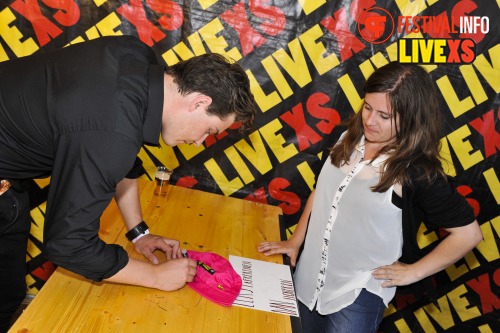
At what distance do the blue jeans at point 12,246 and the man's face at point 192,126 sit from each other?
1.74 feet

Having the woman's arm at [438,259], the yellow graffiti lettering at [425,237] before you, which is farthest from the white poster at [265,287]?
the yellow graffiti lettering at [425,237]

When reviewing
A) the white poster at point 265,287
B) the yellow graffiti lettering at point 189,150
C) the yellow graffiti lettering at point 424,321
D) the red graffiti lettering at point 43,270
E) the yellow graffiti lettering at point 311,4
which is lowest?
the yellow graffiti lettering at point 424,321

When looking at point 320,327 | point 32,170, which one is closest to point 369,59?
point 320,327

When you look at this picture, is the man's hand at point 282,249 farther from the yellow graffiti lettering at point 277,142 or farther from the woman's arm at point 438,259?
the yellow graffiti lettering at point 277,142

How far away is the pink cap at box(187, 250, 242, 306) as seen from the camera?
157 cm

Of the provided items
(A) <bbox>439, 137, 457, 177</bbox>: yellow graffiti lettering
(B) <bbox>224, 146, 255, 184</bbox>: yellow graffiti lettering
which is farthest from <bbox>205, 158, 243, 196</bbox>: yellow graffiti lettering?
(A) <bbox>439, 137, 457, 177</bbox>: yellow graffiti lettering

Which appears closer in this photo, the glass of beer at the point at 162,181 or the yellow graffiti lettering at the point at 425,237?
the glass of beer at the point at 162,181

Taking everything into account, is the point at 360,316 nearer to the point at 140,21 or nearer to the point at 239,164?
the point at 239,164

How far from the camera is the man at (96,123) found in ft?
3.82

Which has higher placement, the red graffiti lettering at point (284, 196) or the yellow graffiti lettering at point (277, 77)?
the yellow graffiti lettering at point (277, 77)

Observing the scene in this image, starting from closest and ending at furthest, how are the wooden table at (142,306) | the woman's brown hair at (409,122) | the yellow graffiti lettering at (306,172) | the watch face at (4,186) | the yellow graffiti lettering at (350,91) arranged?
1. the wooden table at (142,306)
2. the watch face at (4,186)
3. the woman's brown hair at (409,122)
4. the yellow graffiti lettering at (350,91)
5. the yellow graffiti lettering at (306,172)

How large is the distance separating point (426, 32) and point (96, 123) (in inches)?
73.0

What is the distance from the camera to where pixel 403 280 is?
1740mm

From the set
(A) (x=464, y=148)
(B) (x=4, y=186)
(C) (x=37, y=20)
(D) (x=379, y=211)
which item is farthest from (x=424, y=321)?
(C) (x=37, y=20)
